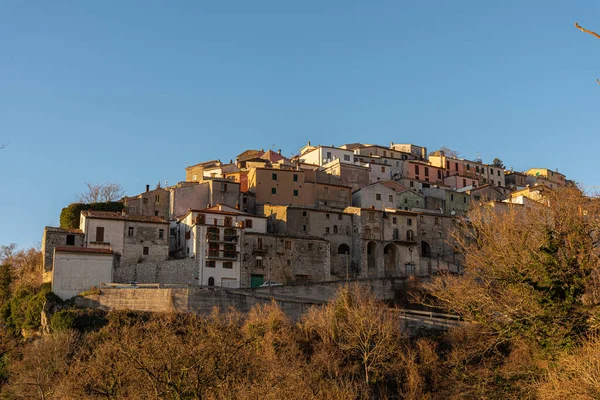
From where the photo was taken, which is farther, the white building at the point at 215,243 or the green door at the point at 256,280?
the green door at the point at 256,280

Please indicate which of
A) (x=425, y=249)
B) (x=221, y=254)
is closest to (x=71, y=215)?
(x=221, y=254)

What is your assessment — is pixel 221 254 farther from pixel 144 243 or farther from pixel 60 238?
→ pixel 60 238

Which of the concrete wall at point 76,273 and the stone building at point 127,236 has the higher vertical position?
the stone building at point 127,236

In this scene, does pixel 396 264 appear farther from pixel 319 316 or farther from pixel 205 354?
pixel 205 354

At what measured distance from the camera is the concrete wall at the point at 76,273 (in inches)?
2101

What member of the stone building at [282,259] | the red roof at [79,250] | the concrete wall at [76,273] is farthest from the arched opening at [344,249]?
the concrete wall at [76,273]

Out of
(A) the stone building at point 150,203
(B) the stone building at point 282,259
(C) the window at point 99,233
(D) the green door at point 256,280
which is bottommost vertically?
(D) the green door at point 256,280

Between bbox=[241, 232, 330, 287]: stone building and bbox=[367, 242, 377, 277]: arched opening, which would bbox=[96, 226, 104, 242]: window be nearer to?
bbox=[241, 232, 330, 287]: stone building

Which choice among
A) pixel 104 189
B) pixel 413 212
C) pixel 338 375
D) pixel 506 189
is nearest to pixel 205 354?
pixel 338 375

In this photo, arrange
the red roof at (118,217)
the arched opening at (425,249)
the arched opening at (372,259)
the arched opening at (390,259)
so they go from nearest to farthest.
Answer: the red roof at (118,217), the arched opening at (372,259), the arched opening at (390,259), the arched opening at (425,249)

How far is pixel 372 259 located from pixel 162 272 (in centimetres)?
2031

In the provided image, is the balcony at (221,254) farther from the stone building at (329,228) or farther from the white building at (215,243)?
the stone building at (329,228)

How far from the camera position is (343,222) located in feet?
229

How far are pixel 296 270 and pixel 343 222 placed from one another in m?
8.32
